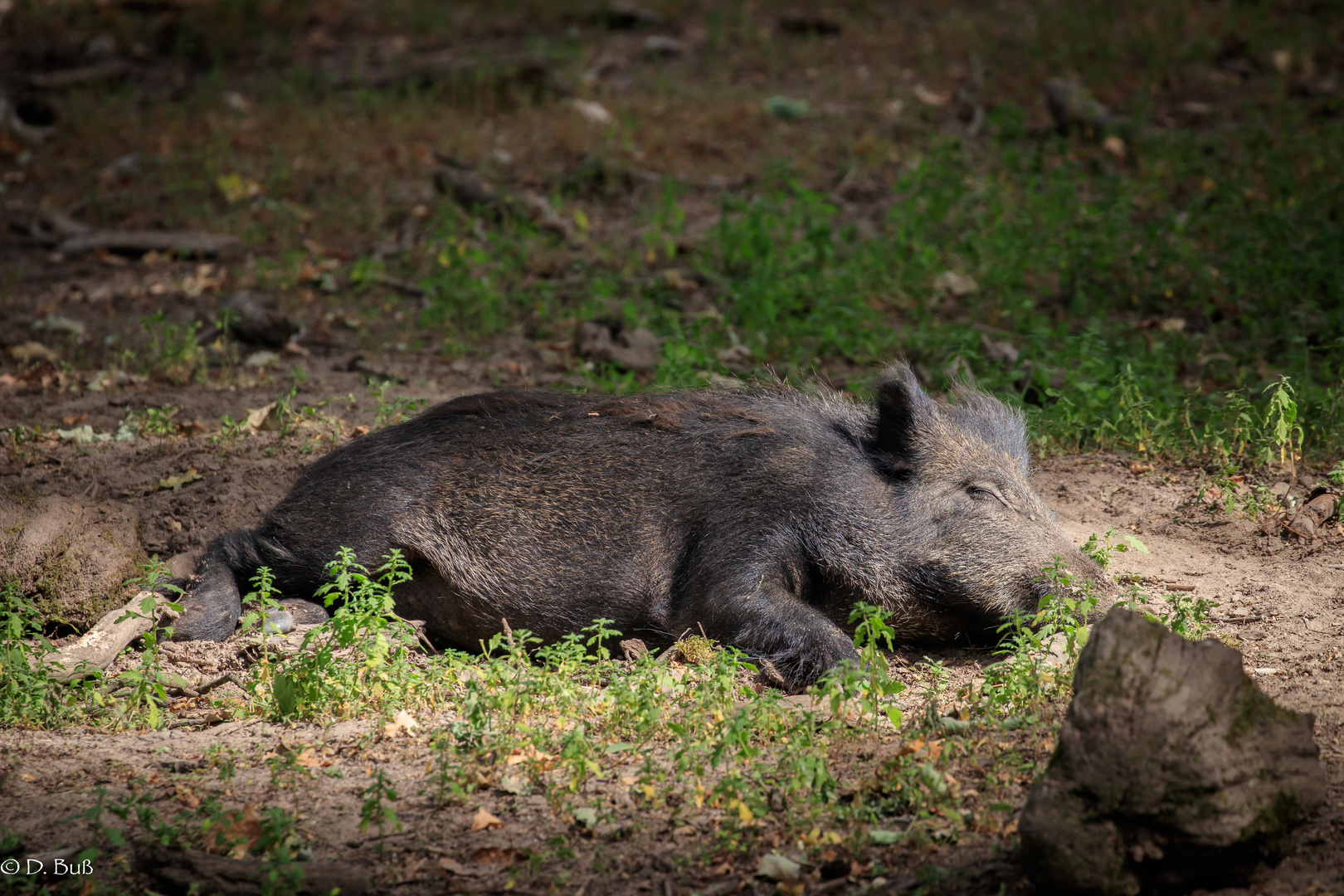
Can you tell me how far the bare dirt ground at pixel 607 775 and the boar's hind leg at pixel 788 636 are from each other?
36 centimetres

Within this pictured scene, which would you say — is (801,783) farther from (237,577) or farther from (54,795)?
(237,577)

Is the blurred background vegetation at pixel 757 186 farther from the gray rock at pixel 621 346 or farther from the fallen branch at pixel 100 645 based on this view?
the fallen branch at pixel 100 645

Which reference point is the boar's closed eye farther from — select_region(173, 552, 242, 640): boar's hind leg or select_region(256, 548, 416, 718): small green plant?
select_region(173, 552, 242, 640): boar's hind leg

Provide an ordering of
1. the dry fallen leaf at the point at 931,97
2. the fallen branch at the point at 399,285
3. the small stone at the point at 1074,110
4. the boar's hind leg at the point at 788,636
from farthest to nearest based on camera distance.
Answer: the dry fallen leaf at the point at 931,97 < the small stone at the point at 1074,110 < the fallen branch at the point at 399,285 < the boar's hind leg at the point at 788,636

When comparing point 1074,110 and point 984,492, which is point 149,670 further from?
point 1074,110

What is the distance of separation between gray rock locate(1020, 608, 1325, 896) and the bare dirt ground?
16 centimetres

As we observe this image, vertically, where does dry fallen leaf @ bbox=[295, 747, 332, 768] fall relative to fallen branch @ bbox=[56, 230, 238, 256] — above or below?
above

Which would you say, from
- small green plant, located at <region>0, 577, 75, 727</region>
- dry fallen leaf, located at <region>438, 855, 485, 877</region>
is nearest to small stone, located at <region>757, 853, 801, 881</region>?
dry fallen leaf, located at <region>438, 855, 485, 877</region>

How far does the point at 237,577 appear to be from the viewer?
17.4ft

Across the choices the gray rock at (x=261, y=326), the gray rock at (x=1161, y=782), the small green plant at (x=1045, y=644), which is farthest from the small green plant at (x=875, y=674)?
the gray rock at (x=261, y=326)

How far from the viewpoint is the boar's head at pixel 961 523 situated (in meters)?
5.03

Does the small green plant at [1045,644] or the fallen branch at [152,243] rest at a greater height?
the small green plant at [1045,644]

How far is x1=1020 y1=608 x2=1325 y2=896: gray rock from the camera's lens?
9.12 ft

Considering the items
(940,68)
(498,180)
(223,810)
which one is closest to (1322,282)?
(940,68)
